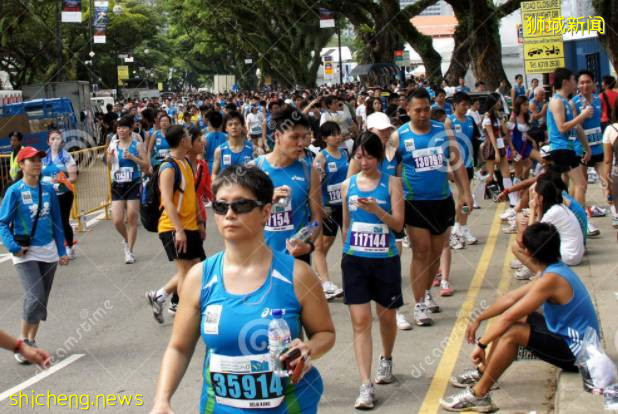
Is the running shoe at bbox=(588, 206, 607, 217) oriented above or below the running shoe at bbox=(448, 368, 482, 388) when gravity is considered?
above

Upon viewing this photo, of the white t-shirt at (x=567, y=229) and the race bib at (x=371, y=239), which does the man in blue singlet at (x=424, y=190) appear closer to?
the white t-shirt at (x=567, y=229)

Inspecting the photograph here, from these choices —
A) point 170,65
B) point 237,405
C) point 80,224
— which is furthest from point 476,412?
point 170,65

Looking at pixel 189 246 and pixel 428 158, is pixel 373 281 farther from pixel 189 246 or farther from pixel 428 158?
pixel 189 246

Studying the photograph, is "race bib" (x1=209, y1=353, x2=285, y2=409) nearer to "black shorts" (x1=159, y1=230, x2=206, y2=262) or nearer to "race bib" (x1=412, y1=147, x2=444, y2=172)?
"black shorts" (x1=159, y1=230, x2=206, y2=262)

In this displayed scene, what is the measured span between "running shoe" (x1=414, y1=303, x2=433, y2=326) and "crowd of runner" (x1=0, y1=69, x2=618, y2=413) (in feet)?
0.06

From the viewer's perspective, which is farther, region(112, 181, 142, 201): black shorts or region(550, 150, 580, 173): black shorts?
region(112, 181, 142, 201): black shorts

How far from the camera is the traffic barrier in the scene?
55.4 feet

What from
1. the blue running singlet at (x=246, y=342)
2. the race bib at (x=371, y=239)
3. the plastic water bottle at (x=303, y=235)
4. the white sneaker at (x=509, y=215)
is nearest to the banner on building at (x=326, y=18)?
the white sneaker at (x=509, y=215)

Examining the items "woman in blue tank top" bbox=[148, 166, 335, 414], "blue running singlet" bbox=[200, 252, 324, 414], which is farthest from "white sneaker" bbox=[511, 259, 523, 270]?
"blue running singlet" bbox=[200, 252, 324, 414]

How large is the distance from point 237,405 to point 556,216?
18.4ft

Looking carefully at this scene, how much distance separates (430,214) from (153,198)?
2451 millimetres

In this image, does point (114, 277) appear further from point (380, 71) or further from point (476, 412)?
point (380, 71)

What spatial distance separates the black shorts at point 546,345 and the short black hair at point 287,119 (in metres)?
2.26

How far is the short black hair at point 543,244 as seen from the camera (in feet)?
20.3
